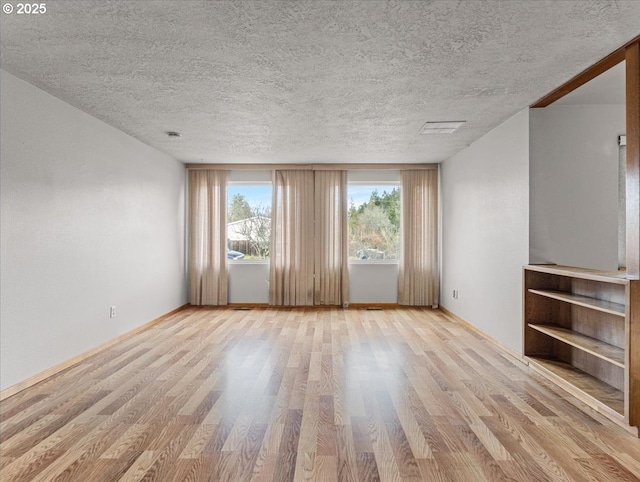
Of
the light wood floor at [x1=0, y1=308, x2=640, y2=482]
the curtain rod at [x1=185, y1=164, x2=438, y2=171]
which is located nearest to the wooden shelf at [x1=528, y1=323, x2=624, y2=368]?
the light wood floor at [x1=0, y1=308, x2=640, y2=482]

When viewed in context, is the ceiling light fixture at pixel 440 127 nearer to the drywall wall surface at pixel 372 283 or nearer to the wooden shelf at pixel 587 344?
the wooden shelf at pixel 587 344

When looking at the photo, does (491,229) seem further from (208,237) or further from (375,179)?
(208,237)

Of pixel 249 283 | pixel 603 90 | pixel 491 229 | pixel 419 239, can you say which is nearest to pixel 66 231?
pixel 249 283

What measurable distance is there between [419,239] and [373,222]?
86 cm

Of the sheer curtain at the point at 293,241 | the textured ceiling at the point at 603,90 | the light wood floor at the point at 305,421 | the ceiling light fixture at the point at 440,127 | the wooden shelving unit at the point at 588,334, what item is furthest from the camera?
the sheer curtain at the point at 293,241

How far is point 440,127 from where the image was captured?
14.6 feet

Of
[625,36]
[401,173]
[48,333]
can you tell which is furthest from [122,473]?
[401,173]

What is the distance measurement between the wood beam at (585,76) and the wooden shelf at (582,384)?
2.39 metres

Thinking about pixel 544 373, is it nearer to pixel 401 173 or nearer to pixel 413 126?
pixel 413 126

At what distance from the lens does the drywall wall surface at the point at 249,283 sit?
6895mm

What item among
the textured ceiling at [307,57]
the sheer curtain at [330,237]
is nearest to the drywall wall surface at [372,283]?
the sheer curtain at [330,237]

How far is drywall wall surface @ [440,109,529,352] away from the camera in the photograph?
3.90 meters

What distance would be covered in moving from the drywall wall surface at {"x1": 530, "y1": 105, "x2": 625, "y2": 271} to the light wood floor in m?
1.29

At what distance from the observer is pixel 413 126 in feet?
14.5
